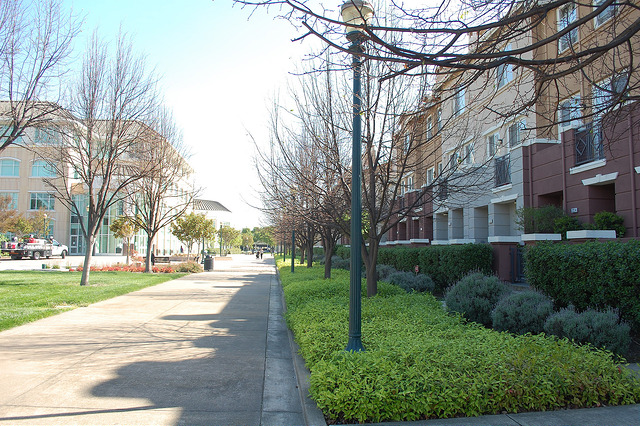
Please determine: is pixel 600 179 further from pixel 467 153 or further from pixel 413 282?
pixel 413 282

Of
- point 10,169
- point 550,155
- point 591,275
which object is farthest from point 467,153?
point 10,169

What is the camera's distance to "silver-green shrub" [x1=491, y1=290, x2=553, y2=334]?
6676 mm

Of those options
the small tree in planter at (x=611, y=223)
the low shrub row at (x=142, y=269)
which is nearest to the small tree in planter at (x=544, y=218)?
the small tree in planter at (x=611, y=223)

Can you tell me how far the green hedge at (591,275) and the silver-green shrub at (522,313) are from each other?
0.65 metres

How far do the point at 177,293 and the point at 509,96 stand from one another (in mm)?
13300

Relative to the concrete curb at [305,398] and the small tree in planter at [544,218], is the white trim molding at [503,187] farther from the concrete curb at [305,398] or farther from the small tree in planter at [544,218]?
the concrete curb at [305,398]

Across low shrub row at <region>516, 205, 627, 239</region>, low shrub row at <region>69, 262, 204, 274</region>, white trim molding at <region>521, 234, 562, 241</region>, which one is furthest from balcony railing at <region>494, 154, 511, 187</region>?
low shrub row at <region>69, 262, 204, 274</region>

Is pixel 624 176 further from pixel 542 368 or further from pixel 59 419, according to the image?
pixel 59 419

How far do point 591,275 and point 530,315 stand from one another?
1229mm

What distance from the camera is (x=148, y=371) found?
5.86 metres

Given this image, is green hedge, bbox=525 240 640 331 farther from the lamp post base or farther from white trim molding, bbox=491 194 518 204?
white trim molding, bbox=491 194 518 204

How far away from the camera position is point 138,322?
30.9ft

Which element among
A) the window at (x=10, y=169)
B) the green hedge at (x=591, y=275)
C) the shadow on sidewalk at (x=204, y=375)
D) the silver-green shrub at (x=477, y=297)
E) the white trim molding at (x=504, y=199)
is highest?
the window at (x=10, y=169)

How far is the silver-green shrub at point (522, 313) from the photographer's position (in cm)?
668
